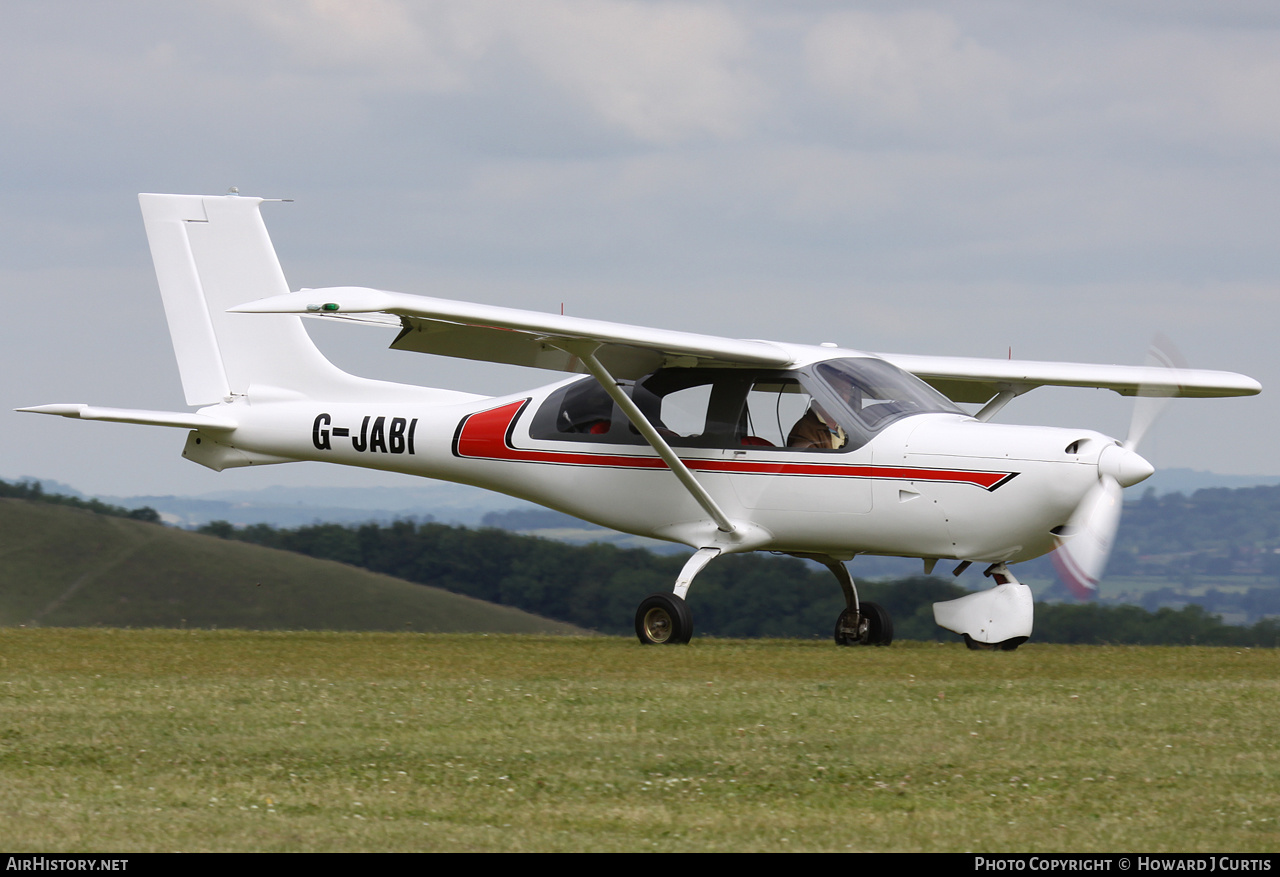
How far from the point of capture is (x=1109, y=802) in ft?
24.9

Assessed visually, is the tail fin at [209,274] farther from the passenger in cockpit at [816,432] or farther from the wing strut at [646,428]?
the passenger in cockpit at [816,432]

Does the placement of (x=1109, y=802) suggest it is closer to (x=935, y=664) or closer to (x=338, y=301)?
(x=935, y=664)

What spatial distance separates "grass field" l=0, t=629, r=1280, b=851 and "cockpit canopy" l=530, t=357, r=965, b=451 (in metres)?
2.58

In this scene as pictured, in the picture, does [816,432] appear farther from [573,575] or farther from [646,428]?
[573,575]

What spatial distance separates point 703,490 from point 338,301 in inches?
160

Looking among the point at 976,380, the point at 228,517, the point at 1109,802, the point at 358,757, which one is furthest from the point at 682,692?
the point at 228,517

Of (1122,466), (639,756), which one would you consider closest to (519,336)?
(1122,466)

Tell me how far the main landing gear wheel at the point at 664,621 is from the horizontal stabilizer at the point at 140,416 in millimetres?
6047

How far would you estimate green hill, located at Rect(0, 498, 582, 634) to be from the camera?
30500mm

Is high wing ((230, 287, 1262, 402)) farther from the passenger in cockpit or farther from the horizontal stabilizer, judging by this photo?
the horizontal stabilizer

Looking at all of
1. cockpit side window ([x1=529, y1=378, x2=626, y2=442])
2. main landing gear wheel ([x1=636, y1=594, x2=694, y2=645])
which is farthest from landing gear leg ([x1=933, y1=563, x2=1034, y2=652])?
cockpit side window ([x1=529, y1=378, x2=626, y2=442])

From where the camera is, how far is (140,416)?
17.8 metres

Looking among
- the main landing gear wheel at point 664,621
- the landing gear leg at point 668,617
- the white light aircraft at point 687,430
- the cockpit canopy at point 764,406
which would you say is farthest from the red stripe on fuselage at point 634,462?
the main landing gear wheel at point 664,621

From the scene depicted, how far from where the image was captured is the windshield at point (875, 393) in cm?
1477
